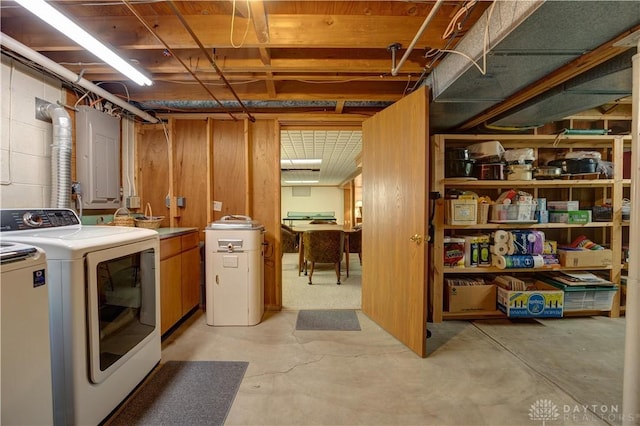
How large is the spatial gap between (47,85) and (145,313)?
198 centimetres

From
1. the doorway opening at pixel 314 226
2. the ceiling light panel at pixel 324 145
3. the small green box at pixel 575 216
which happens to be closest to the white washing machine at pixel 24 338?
the doorway opening at pixel 314 226

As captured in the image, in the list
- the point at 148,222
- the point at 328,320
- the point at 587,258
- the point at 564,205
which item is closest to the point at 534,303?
the point at 587,258

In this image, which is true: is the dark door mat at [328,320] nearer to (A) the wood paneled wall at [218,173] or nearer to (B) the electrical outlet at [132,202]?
(A) the wood paneled wall at [218,173]

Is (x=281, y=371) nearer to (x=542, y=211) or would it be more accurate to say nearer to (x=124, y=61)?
(x=124, y=61)

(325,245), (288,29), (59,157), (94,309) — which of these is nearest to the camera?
(94,309)

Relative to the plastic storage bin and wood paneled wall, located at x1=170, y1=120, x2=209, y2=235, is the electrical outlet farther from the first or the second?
the plastic storage bin

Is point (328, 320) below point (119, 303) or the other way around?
below

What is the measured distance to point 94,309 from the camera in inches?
53.2

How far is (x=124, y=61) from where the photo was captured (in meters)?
1.79

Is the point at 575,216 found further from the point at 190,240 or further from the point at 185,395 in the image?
the point at 190,240

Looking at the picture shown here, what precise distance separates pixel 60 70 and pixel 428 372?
3.50 meters

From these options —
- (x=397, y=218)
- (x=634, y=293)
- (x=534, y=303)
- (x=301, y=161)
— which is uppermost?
(x=301, y=161)

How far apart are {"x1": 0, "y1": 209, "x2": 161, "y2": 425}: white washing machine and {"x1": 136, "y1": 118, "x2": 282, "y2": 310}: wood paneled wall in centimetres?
121

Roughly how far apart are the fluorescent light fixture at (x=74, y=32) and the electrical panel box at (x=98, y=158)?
81 cm
